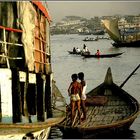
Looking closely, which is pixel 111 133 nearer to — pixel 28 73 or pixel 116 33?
pixel 28 73

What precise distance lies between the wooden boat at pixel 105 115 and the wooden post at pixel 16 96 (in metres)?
4.91

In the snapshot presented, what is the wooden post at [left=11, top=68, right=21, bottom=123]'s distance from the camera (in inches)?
387

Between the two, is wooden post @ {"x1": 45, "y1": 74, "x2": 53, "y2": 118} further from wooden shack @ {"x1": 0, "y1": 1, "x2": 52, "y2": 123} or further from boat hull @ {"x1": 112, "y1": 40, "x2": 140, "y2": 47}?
boat hull @ {"x1": 112, "y1": 40, "x2": 140, "y2": 47}

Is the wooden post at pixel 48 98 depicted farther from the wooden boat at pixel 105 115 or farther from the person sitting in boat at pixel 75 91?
the wooden boat at pixel 105 115

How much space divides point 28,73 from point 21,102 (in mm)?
719

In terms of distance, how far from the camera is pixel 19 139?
33.8 feet

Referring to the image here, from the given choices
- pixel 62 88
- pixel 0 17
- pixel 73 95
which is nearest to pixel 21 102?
pixel 0 17

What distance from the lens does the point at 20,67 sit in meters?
10.2

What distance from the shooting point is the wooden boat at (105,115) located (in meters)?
14.9

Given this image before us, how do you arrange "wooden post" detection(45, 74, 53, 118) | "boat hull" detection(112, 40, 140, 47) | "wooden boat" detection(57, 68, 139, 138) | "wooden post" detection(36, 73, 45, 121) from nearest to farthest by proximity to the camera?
"wooden post" detection(36, 73, 45, 121) → "wooden post" detection(45, 74, 53, 118) → "wooden boat" detection(57, 68, 139, 138) → "boat hull" detection(112, 40, 140, 47)

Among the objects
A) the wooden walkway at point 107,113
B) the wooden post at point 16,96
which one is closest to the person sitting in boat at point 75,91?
the wooden walkway at point 107,113

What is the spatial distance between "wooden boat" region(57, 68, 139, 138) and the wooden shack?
13.3 feet

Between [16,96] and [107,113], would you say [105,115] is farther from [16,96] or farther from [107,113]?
[16,96]

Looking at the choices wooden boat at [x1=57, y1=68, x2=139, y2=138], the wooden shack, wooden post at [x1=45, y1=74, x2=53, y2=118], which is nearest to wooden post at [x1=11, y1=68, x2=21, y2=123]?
the wooden shack
